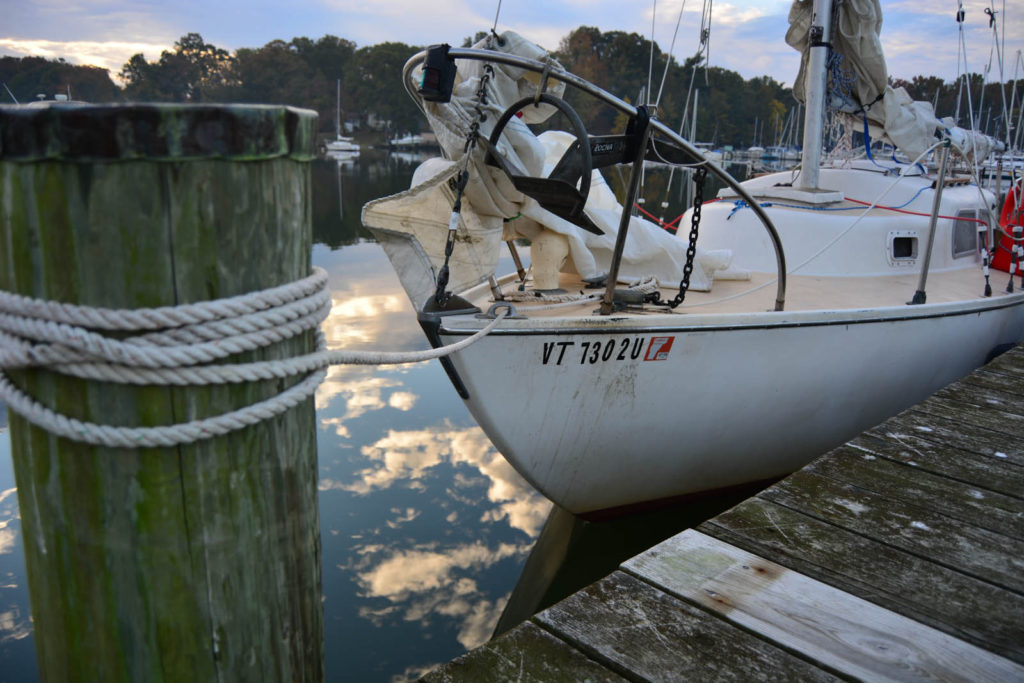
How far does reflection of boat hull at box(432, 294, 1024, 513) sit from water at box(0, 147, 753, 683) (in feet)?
1.86

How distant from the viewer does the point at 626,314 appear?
12.9ft

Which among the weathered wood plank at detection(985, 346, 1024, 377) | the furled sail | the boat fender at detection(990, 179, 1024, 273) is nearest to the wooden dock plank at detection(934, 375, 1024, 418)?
the weathered wood plank at detection(985, 346, 1024, 377)

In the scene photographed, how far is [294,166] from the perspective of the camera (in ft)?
4.24

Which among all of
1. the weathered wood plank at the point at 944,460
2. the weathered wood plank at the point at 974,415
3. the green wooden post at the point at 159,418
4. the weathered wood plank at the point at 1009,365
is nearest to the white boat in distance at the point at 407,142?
the weathered wood plank at the point at 1009,365

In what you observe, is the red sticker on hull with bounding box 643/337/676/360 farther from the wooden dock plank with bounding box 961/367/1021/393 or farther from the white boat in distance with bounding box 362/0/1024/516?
the wooden dock plank with bounding box 961/367/1021/393

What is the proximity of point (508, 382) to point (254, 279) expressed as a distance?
2.60 m

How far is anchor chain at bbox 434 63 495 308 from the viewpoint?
140 inches

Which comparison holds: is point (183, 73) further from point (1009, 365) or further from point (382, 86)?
point (1009, 365)

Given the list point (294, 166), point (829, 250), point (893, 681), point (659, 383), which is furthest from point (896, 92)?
point (294, 166)

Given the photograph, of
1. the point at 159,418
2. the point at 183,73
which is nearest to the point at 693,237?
the point at 159,418

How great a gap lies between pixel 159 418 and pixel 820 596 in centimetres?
194

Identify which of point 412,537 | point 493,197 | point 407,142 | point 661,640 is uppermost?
point 407,142

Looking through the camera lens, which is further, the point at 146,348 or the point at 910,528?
the point at 910,528

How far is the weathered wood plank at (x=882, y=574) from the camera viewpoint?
7.09ft
